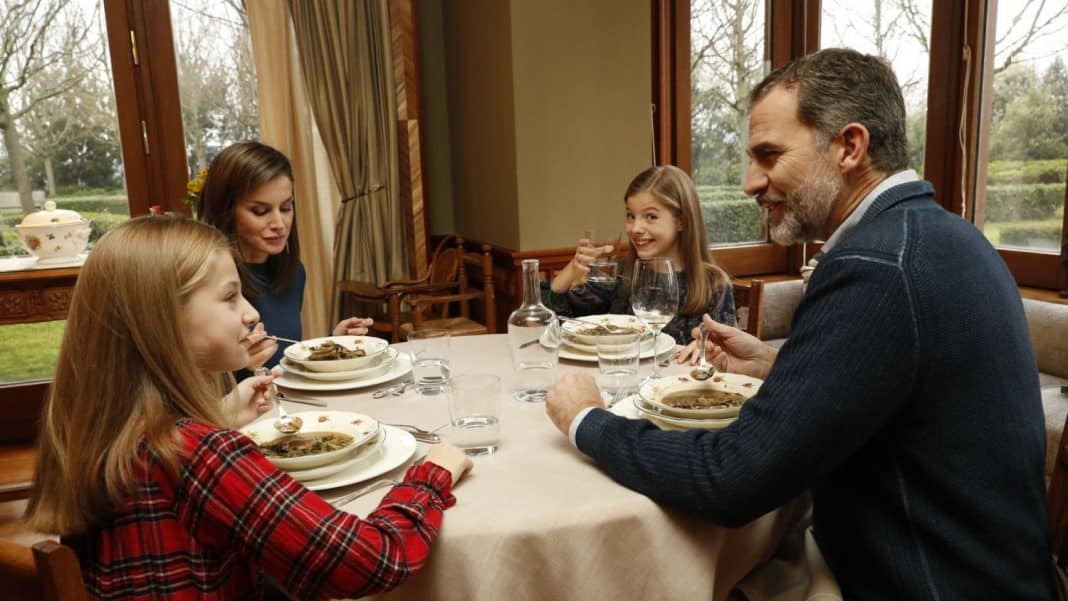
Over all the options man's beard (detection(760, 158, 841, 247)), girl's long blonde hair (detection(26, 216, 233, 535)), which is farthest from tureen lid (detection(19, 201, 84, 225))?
man's beard (detection(760, 158, 841, 247))

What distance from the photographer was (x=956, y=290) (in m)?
1.01

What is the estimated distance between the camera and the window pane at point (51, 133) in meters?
3.83

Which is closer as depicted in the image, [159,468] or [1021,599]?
[159,468]

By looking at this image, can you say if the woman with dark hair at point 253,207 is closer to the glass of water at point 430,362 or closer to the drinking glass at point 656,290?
the glass of water at point 430,362

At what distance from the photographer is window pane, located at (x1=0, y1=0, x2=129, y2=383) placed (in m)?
3.83

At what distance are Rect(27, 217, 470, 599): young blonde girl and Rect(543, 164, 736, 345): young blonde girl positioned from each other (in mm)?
1484

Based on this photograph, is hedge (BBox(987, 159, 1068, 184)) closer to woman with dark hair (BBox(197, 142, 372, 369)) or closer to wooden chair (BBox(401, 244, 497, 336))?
wooden chair (BBox(401, 244, 497, 336))

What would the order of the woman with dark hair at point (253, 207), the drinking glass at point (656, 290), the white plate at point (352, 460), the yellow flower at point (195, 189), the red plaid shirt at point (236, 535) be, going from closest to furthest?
1. the red plaid shirt at point (236, 535)
2. the white plate at point (352, 460)
3. the drinking glass at point (656, 290)
4. the woman with dark hair at point (253, 207)
5. the yellow flower at point (195, 189)

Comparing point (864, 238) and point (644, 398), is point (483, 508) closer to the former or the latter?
point (644, 398)

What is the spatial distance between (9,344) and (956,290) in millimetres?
4403

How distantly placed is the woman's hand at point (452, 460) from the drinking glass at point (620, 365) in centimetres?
40

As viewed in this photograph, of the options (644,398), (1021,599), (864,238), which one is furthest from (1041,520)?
(644,398)

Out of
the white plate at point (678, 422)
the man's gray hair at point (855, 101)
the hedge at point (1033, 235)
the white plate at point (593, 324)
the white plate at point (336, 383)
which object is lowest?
the white plate at point (336, 383)

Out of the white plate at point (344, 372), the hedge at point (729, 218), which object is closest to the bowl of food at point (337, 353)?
the white plate at point (344, 372)
